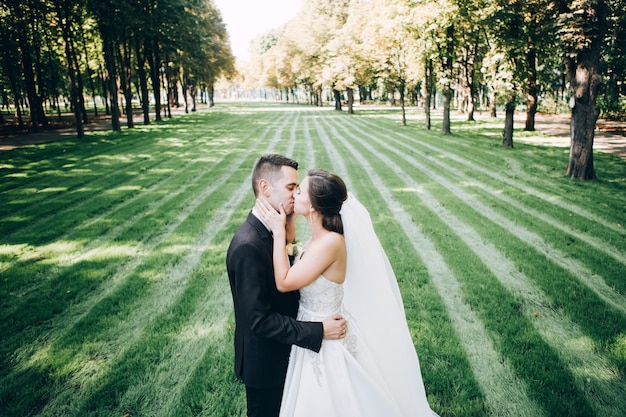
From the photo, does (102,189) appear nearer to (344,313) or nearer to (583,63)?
(344,313)

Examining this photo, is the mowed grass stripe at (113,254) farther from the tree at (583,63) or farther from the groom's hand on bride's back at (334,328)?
the tree at (583,63)

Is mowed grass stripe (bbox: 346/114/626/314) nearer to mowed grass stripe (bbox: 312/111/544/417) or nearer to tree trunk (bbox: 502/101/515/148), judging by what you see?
mowed grass stripe (bbox: 312/111/544/417)

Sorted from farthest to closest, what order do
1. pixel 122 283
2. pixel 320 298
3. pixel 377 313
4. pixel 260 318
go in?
pixel 122 283, pixel 377 313, pixel 320 298, pixel 260 318

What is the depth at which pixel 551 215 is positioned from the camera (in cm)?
938

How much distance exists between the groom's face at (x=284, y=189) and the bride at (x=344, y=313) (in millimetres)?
94

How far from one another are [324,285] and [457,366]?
110 inches

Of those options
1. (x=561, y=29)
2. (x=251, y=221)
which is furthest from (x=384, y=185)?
(x=251, y=221)

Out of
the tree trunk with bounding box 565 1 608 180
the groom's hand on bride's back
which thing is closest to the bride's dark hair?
the groom's hand on bride's back

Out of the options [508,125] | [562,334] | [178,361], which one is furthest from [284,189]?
[508,125]

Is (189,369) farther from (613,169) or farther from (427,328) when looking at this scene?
(613,169)

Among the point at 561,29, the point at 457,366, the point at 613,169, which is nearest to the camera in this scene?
the point at 457,366

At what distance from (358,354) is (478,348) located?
2.65 metres

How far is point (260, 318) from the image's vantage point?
93.3 inches

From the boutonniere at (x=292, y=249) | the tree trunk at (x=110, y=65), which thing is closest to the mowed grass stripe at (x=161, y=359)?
the boutonniere at (x=292, y=249)
